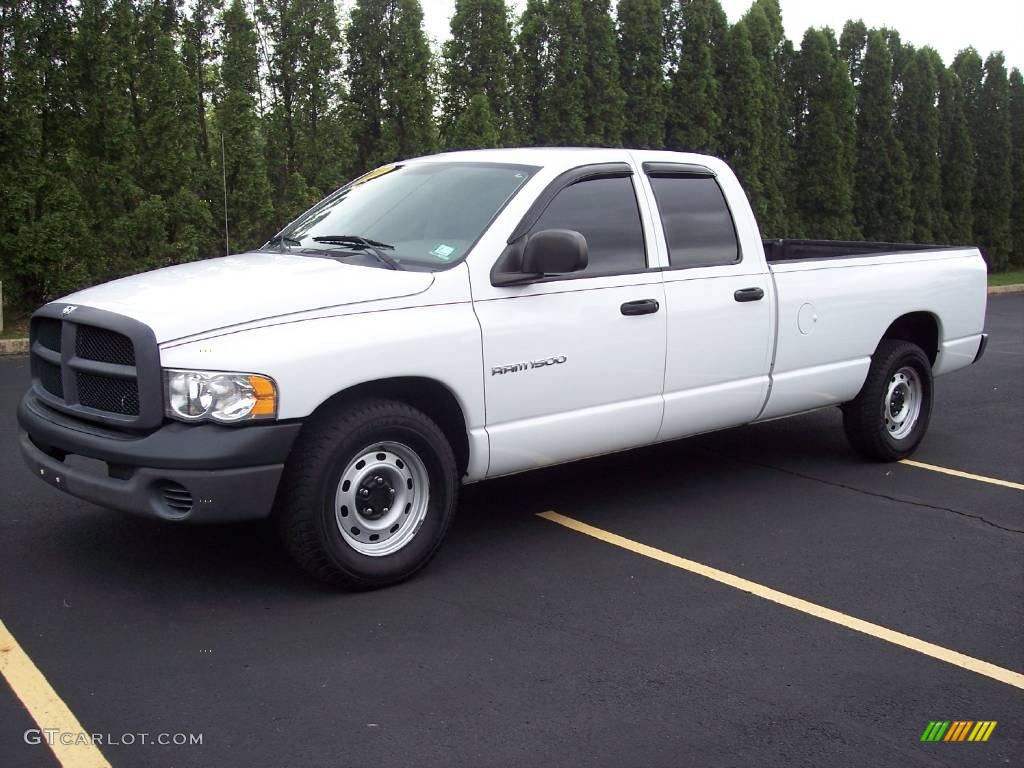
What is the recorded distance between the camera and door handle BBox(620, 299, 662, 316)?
221 inches

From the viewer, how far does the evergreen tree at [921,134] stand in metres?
22.9

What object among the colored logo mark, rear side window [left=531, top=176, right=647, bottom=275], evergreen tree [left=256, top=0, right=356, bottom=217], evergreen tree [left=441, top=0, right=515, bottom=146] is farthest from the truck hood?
evergreen tree [left=441, top=0, right=515, bottom=146]

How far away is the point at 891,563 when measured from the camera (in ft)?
17.8

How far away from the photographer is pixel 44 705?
12.3ft

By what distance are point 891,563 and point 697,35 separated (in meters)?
15.9

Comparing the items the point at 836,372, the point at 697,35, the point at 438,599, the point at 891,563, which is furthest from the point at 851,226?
the point at 438,599

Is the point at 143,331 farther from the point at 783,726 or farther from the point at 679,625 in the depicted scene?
the point at 783,726

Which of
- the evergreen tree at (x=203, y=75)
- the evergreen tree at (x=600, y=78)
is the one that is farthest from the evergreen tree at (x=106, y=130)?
the evergreen tree at (x=600, y=78)

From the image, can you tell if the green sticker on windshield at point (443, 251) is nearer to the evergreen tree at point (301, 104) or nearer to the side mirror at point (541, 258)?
the side mirror at point (541, 258)

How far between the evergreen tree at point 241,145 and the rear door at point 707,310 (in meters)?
9.28

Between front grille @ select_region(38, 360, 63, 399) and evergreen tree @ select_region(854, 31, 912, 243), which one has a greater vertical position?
evergreen tree @ select_region(854, 31, 912, 243)

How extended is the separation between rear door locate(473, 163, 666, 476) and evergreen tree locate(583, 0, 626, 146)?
12.7 meters

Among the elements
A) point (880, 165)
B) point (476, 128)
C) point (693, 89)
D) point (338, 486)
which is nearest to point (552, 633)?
point (338, 486)

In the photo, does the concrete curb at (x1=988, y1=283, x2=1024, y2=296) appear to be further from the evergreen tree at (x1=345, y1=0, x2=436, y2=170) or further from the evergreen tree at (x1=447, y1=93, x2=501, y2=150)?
the evergreen tree at (x1=345, y1=0, x2=436, y2=170)
